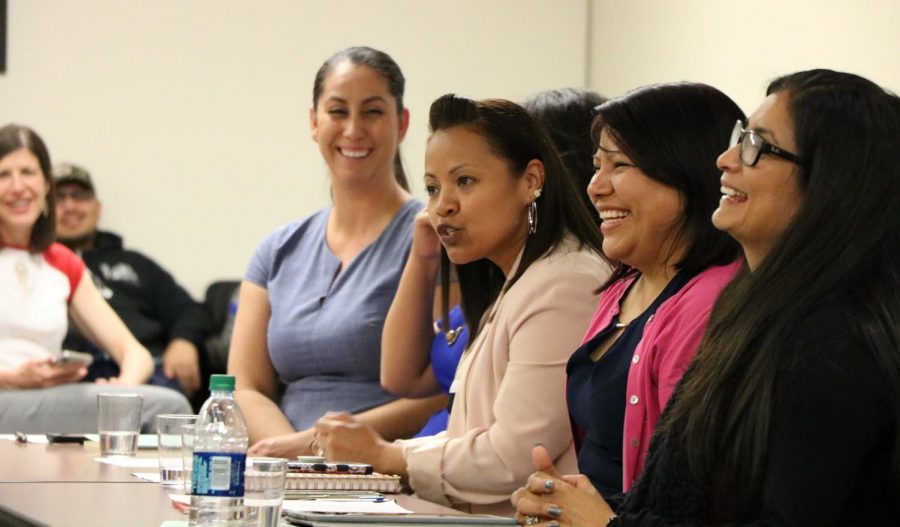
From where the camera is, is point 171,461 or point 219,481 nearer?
point 219,481

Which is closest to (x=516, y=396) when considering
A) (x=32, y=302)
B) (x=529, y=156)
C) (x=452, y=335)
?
(x=529, y=156)

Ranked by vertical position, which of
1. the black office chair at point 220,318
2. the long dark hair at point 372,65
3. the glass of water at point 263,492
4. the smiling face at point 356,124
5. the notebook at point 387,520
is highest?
the long dark hair at point 372,65

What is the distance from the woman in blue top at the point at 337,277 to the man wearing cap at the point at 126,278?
1.60m

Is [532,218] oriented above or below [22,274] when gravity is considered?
above

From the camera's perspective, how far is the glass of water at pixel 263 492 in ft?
5.61

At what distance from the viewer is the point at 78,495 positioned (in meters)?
2.07

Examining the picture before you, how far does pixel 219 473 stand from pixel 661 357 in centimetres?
71

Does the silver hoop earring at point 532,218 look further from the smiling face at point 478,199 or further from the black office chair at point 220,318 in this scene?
the black office chair at point 220,318

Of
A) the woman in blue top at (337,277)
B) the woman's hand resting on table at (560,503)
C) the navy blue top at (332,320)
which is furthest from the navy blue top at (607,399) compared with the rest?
the navy blue top at (332,320)

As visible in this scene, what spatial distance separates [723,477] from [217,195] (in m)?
4.38

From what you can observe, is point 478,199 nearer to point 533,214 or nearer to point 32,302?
point 533,214

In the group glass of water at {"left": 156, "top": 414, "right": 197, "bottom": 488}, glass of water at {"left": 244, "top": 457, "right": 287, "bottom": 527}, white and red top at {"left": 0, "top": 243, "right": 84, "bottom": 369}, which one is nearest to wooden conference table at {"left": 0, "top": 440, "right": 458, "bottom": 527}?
glass of water at {"left": 156, "top": 414, "right": 197, "bottom": 488}

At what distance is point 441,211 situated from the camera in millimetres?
2674

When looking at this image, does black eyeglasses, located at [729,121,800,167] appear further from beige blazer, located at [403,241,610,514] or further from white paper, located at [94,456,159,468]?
white paper, located at [94,456,159,468]
